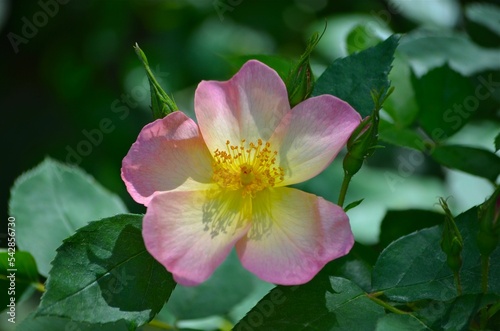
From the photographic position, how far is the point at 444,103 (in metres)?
1.45

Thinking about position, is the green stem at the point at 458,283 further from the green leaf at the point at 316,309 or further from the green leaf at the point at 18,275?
the green leaf at the point at 18,275

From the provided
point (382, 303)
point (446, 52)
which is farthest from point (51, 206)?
point (446, 52)

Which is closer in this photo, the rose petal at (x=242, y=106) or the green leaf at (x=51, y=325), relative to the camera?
the rose petal at (x=242, y=106)

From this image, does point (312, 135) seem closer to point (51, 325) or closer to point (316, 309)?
point (316, 309)

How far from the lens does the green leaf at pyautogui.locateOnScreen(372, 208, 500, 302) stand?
1.00m

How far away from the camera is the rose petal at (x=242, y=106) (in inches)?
42.3

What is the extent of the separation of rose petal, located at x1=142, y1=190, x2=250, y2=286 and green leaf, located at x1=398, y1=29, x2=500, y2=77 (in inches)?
31.7

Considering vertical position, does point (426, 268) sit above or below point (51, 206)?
below

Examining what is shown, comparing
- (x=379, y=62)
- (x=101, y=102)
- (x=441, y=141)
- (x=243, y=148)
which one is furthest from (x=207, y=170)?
(x=101, y=102)
